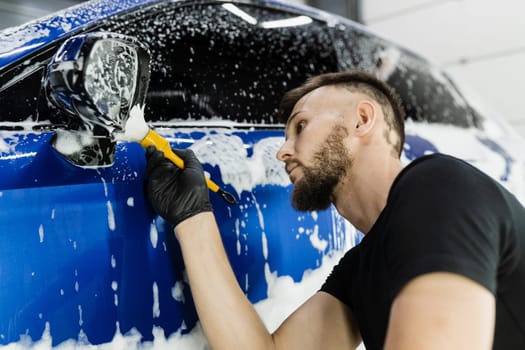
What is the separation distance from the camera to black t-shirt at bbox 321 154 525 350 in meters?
0.80

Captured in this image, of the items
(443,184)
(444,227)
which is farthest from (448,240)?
(443,184)

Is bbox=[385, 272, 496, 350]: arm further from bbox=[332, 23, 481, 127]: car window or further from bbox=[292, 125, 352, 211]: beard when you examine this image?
bbox=[332, 23, 481, 127]: car window

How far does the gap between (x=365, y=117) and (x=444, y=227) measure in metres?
0.45

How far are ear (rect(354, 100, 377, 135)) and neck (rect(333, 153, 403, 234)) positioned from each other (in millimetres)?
61

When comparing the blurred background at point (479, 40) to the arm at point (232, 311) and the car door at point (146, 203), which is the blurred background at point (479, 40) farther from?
the arm at point (232, 311)

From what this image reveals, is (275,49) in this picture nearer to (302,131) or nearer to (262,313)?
(302,131)

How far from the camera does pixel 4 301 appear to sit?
30.3 inches

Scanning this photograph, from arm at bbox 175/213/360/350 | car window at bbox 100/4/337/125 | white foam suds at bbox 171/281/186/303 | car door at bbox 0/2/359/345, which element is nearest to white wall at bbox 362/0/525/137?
car window at bbox 100/4/337/125

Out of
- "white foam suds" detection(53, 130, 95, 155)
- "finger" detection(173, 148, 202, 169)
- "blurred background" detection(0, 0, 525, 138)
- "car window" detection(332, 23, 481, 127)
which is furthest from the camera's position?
"blurred background" detection(0, 0, 525, 138)

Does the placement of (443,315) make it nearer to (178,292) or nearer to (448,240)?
(448,240)

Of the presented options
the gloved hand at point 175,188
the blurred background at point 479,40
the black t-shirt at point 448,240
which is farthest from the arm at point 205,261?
the blurred background at point 479,40

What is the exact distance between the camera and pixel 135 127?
0.95 meters

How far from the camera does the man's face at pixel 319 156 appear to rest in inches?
46.4

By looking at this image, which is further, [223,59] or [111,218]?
[223,59]
